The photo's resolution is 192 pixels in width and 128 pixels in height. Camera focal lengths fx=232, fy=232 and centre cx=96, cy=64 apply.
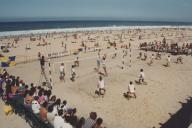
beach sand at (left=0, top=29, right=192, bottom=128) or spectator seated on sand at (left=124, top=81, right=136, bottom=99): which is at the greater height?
spectator seated on sand at (left=124, top=81, right=136, bottom=99)

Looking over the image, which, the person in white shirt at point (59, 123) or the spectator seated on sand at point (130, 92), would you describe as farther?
the spectator seated on sand at point (130, 92)

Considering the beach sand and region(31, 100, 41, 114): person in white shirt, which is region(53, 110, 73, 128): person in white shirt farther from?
the beach sand

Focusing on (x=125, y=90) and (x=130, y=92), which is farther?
(x=125, y=90)

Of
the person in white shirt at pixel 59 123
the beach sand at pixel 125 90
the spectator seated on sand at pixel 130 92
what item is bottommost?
Result: the beach sand at pixel 125 90

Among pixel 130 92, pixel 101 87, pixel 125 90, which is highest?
pixel 101 87

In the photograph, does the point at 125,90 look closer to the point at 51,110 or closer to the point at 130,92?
the point at 130,92

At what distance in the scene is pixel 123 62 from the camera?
84.1 feet

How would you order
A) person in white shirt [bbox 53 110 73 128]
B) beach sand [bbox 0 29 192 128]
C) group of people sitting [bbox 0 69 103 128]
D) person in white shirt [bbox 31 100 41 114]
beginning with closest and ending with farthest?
person in white shirt [bbox 53 110 73 128]
group of people sitting [bbox 0 69 103 128]
person in white shirt [bbox 31 100 41 114]
beach sand [bbox 0 29 192 128]

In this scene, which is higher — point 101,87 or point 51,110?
point 51,110

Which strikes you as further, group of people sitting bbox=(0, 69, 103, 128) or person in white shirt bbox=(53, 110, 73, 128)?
group of people sitting bbox=(0, 69, 103, 128)

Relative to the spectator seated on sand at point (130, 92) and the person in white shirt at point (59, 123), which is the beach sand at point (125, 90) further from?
the person in white shirt at point (59, 123)

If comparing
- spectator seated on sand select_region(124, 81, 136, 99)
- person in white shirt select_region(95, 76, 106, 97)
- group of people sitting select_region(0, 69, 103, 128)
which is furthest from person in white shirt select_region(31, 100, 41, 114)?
spectator seated on sand select_region(124, 81, 136, 99)

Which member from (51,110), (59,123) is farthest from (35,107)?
(59,123)

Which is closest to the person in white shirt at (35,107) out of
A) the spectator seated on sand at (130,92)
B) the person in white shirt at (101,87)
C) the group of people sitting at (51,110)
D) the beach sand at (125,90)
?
the group of people sitting at (51,110)
